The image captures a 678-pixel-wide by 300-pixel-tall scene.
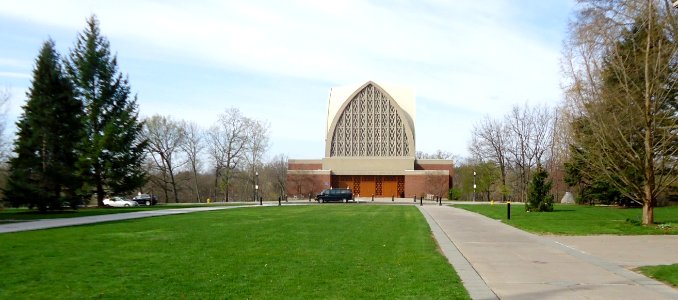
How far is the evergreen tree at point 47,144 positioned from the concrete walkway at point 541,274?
78.4ft

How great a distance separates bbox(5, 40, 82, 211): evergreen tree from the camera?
30.4 meters

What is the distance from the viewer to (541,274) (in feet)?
35.4

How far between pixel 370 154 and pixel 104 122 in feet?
169

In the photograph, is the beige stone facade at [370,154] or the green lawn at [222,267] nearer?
the green lawn at [222,267]

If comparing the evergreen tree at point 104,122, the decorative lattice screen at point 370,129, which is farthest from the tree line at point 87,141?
the decorative lattice screen at point 370,129

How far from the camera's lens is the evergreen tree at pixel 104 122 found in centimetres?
4400

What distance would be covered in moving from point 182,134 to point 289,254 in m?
65.4

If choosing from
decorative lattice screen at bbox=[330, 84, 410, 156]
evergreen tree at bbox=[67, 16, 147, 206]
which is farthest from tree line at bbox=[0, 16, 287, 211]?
decorative lattice screen at bbox=[330, 84, 410, 156]

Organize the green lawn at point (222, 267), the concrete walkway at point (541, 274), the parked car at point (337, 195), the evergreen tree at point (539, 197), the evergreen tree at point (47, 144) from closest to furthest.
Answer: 1. the green lawn at point (222, 267)
2. the concrete walkway at point (541, 274)
3. the evergreen tree at point (47, 144)
4. the evergreen tree at point (539, 197)
5. the parked car at point (337, 195)

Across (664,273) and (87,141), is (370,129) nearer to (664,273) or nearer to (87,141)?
(87,141)

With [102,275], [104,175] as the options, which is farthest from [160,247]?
[104,175]

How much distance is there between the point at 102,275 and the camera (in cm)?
972

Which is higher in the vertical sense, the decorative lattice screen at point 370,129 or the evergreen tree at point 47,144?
the decorative lattice screen at point 370,129

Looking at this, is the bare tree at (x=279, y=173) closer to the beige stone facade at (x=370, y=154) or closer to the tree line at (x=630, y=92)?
the beige stone facade at (x=370, y=154)
